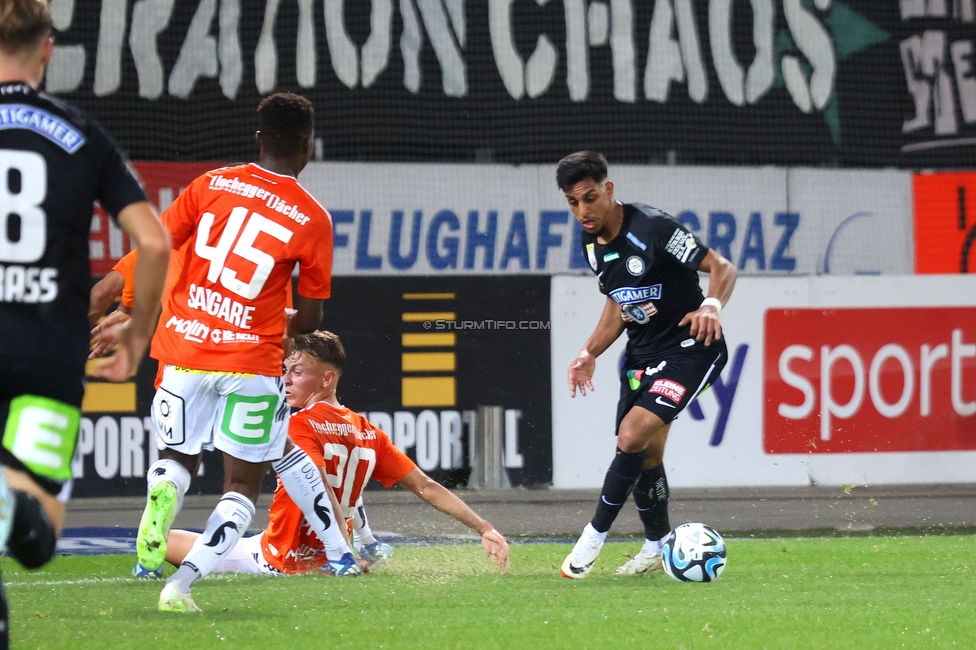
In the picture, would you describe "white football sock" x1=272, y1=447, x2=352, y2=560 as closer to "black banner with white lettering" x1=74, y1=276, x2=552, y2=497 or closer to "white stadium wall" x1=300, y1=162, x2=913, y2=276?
"black banner with white lettering" x1=74, y1=276, x2=552, y2=497

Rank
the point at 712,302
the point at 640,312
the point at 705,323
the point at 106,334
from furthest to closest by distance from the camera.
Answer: the point at 640,312 < the point at 712,302 < the point at 705,323 < the point at 106,334

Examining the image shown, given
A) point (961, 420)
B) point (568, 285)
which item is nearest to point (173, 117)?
point (568, 285)

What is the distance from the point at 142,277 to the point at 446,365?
7.95 meters

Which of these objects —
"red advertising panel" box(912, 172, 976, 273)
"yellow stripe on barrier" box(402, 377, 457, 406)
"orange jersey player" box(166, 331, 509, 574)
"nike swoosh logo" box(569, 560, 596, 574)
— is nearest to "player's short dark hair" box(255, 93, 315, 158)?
"orange jersey player" box(166, 331, 509, 574)

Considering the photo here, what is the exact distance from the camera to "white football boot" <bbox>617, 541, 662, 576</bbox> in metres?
6.15

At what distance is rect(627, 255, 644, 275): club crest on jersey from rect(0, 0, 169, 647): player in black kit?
3254 millimetres

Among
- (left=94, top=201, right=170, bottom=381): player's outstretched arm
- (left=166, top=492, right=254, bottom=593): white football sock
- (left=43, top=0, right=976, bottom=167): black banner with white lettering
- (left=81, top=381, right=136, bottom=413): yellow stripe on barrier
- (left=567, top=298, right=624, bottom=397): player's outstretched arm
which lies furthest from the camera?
(left=43, top=0, right=976, bottom=167): black banner with white lettering

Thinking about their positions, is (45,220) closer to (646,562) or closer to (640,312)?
A: (640,312)

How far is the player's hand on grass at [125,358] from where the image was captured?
3025 millimetres

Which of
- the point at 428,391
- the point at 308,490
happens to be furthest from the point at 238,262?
the point at 428,391

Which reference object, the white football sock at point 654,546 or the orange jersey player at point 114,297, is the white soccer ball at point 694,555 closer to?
the white football sock at point 654,546

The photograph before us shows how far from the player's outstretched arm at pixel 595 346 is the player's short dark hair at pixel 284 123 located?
2.01 m

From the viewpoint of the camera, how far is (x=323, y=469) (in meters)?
5.87

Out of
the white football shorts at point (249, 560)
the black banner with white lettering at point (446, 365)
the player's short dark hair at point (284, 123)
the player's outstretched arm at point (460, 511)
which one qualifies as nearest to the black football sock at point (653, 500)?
the player's outstretched arm at point (460, 511)
